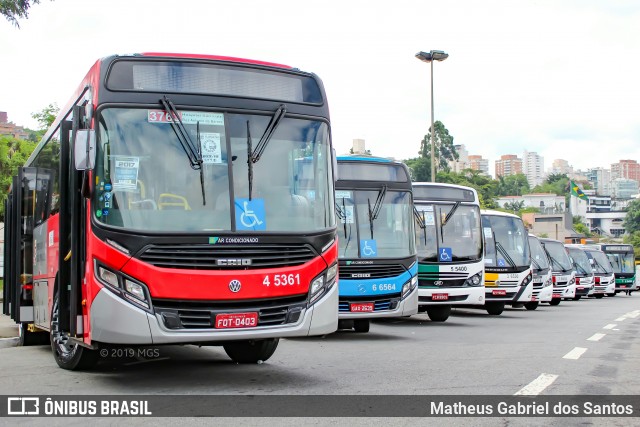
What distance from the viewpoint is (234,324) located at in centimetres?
813

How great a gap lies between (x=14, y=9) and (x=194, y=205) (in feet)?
36.7

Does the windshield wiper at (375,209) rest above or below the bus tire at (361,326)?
above

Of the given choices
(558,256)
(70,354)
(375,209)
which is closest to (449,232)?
(375,209)

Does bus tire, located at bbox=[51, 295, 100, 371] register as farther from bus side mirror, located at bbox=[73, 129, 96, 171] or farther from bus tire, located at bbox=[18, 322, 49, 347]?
bus tire, located at bbox=[18, 322, 49, 347]

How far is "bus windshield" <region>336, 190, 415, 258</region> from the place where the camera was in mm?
14680

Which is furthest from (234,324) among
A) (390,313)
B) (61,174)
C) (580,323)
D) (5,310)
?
(580,323)

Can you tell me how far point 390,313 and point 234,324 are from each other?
6.44m

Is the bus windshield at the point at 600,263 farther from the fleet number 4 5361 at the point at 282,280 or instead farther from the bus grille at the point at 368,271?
the fleet number 4 5361 at the point at 282,280

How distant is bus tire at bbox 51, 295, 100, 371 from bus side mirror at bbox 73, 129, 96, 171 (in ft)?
7.41

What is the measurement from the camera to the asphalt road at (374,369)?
830 centimetres

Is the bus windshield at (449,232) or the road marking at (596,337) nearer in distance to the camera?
the road marking at (596,337)

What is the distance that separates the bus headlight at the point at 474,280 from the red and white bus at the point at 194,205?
33.8 feet

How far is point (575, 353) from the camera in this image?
38.9 feet

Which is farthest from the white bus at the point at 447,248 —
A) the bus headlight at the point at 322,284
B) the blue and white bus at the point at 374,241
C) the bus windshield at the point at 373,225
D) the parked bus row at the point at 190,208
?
the bus headlight at the point at 322,284
